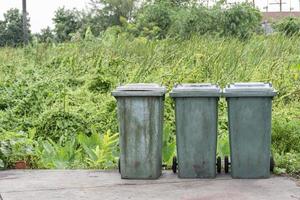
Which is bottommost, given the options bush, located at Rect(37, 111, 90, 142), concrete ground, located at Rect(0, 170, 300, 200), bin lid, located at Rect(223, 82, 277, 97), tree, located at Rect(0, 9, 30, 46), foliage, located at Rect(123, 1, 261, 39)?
concrete ground, located at Rect(0, 170, 300, 200)

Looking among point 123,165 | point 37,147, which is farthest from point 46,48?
point 123,165

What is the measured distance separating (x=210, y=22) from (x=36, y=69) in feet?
33.4

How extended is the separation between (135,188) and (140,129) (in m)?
0.71

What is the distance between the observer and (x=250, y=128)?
6379mm

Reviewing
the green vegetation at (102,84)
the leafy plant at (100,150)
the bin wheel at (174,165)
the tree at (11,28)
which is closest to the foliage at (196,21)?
the green vegetation at (102,84)

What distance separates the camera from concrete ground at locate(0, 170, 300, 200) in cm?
581

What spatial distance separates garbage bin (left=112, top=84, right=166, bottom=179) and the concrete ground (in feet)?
0.52

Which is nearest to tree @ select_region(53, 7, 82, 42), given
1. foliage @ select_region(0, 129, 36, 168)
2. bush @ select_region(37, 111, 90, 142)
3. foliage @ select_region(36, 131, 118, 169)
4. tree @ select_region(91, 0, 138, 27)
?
tree @ select_region(91, 0, 138, 27)

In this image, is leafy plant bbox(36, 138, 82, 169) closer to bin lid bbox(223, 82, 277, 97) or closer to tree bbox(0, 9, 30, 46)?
bin lid bbox(223, 82, 277, 97)

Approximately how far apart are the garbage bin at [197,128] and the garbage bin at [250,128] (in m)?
0.20

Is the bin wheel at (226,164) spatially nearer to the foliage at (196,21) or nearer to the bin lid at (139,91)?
the bin lid at (139,91)

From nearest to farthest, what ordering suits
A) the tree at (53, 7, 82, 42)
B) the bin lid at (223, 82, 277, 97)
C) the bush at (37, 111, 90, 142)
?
the bin lid at (223, 82, 277, 97), the bush at (37, 111, 90, 142), the tree at (53, 7, 82, 42)

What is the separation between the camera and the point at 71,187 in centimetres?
623

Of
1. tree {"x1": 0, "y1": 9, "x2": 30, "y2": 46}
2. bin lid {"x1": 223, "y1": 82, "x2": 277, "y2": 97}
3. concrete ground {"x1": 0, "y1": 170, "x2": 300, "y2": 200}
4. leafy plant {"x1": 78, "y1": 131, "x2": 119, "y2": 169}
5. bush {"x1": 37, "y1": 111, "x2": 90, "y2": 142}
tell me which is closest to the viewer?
concrete ground {"x1": 0, "y1": 170, "x2": 300, "y2": 200}
